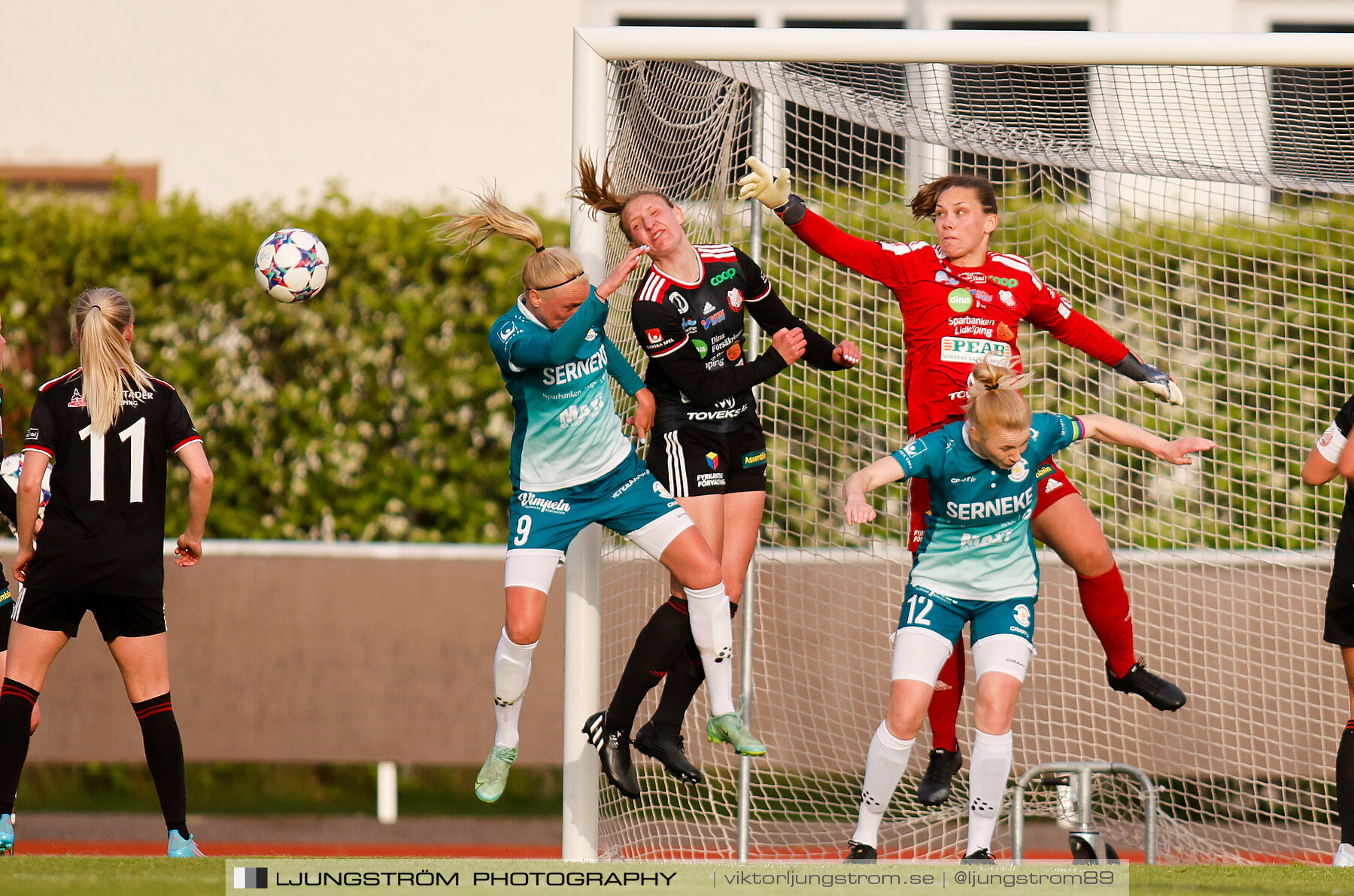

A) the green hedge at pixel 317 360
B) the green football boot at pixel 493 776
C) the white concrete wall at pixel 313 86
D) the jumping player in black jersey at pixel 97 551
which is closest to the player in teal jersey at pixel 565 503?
the green football boot at pixel 493 776

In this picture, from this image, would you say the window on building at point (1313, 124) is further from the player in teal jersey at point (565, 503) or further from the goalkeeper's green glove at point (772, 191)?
the player in teal jersey at point (565, 503)

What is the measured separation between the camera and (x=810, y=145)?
20.2 feet

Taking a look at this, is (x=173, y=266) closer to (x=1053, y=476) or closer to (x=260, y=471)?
(x=260, y=471)

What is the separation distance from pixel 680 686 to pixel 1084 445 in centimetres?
312

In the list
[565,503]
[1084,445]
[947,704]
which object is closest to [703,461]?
[565,503]

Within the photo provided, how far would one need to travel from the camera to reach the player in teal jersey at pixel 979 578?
418 centimetres

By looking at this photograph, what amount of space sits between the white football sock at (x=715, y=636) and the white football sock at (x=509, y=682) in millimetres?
581

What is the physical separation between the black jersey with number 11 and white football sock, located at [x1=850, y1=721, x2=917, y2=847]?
251 centimetres

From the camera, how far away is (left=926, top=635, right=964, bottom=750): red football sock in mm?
4820

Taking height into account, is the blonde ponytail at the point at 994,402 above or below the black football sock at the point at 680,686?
above

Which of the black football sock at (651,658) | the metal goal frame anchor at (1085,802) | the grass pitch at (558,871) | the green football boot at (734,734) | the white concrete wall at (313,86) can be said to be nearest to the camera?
the grass pitch at (558,871)

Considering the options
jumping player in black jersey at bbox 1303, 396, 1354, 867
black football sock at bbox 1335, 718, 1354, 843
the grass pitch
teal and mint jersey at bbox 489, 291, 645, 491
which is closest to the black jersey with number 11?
the grass pitch

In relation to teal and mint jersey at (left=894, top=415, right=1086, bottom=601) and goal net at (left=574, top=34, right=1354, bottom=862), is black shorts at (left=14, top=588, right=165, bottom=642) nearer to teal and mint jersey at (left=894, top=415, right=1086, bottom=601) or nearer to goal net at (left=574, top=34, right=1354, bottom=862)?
goal net at (left=574, top=34, right=1354, bottom=862)

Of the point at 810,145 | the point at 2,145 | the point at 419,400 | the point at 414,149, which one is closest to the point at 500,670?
the point at 810,145
